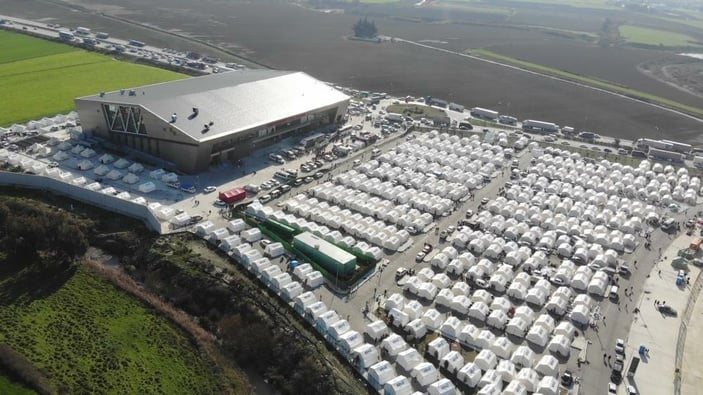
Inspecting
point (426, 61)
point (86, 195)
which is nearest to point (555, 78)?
point (426, 61)

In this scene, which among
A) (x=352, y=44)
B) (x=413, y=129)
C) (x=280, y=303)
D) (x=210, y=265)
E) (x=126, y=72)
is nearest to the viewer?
(x=280, y=303)

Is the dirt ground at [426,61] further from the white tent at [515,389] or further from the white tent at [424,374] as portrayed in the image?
the white tent at [424,374]

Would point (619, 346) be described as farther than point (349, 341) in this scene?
Yes

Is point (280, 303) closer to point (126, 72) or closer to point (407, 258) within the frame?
point (407, 258)

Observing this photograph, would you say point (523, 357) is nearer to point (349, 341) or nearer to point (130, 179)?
point (349, 341)

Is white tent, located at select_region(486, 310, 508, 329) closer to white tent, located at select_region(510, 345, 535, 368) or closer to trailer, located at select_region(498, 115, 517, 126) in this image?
white tent, located at select_region(510, 345, 535, 368)

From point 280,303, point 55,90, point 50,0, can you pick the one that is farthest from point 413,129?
point 50,0

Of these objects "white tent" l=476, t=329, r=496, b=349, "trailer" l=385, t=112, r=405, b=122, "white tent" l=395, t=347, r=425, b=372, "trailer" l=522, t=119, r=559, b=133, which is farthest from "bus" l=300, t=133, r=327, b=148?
"white tent" l=395, t=347, r=425, b=372
